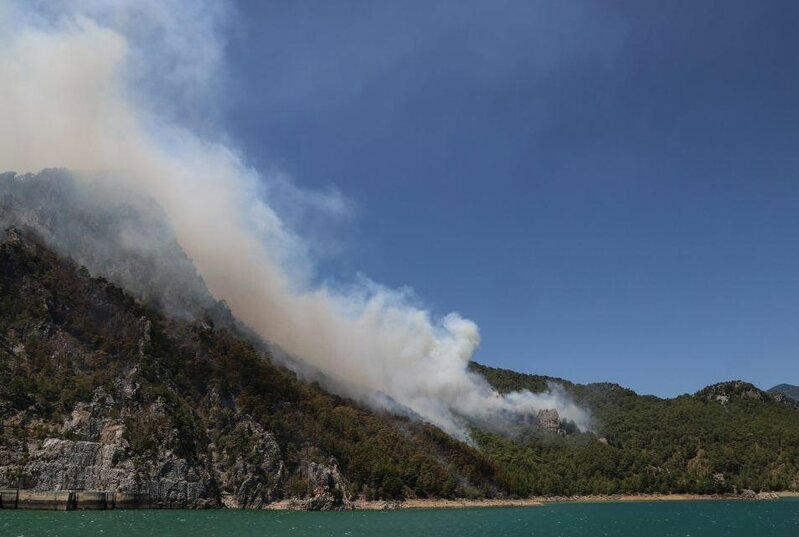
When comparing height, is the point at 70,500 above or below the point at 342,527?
below

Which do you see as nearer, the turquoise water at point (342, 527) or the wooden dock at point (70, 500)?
the turquoise water at point (342, 527)

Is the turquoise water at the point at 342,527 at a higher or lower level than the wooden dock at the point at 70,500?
higher

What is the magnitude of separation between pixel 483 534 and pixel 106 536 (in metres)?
68.8

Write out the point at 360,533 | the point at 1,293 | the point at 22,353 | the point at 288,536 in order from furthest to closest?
1. the point at 1,293
2. the point at 22,353
3. the point at 360,533
4. the point at 288,536

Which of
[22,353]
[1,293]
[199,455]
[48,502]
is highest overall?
[1,293]

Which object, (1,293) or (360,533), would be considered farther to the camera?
(1,293)

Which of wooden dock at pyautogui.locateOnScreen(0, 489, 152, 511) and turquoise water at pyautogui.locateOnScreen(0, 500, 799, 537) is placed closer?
turquoise water at pyautogui.locateOnScreen(0, 500, 799, 537)

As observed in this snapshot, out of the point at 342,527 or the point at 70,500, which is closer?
the point at 342,527

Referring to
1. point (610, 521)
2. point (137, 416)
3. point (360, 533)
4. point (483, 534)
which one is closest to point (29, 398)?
point (137, 416)

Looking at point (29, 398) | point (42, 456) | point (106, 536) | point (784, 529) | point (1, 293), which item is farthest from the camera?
point (1, 293)

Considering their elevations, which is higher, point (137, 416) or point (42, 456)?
point (137, 416)

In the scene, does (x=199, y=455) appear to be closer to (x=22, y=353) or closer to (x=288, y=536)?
(x=22, y=353)

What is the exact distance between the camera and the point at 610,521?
17612cm

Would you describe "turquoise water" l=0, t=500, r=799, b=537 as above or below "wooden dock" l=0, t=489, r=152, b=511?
→ above
